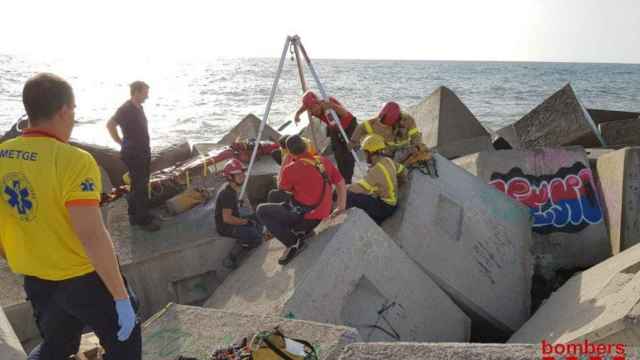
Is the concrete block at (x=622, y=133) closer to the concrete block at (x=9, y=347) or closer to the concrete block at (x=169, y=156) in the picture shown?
the concrete block at (x=169, y=156)

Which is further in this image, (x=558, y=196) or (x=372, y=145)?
(x=558, y=196)

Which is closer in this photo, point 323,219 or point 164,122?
point 323,219

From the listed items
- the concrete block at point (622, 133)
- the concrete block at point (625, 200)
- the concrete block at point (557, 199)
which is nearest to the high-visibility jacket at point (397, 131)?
the concrete block at point (557, 199)

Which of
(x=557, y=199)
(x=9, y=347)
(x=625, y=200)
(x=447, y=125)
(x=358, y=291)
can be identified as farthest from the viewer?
(x=447, y=125)

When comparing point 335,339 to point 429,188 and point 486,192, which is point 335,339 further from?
point 486,192

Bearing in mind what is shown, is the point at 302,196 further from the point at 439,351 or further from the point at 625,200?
the point at 625,200

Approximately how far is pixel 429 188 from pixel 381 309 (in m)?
1.96

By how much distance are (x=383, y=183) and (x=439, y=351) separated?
8.65ft

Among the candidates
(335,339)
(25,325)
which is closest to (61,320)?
(335,339)

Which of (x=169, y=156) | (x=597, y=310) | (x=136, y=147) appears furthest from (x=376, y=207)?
(x=169, y=156)

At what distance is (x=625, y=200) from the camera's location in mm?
5941

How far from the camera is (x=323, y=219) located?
15.9 ft

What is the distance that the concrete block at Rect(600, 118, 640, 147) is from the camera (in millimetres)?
9414

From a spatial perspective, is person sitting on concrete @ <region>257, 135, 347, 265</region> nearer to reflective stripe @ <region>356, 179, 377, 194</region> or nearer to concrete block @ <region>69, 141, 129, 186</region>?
reflective stripe @ <region>356, 179, 377, 194</region>
